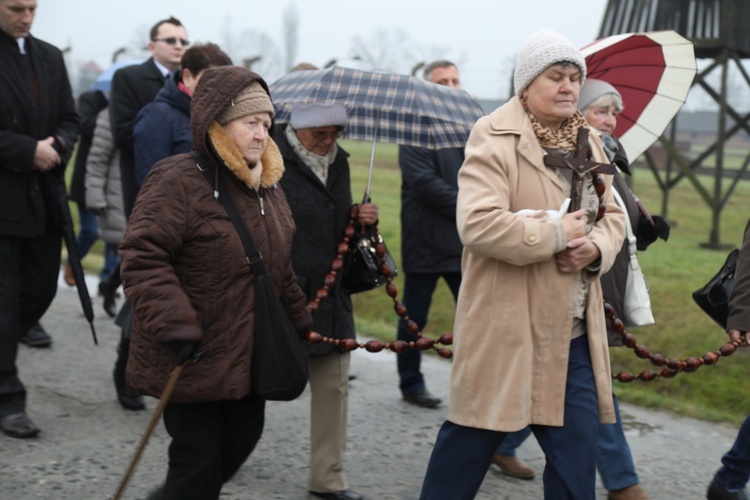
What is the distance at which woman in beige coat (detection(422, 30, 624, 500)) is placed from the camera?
3.51m

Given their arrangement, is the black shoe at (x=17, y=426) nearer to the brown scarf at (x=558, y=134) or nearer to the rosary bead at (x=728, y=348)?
the brown scarf at (x=558, y=134)

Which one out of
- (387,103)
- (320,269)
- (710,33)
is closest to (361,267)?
(320,269)

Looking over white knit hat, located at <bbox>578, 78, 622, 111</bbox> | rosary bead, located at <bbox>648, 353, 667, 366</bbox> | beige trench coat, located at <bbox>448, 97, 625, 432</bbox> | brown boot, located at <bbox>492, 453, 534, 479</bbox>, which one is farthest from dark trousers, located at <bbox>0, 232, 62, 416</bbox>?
rosary bead, located at <bbox>648, 353, 667, 366</bbox>

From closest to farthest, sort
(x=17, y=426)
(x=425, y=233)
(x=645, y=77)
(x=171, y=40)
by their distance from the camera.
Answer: (x=645, y=77) → (x=17, y=426) → (x=425, y=233) → (x=171, y=40)

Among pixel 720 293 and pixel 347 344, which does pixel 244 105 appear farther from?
pixel 720 293

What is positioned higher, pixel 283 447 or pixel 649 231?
pixel 649 231

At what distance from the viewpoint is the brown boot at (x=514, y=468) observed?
17.0 feet

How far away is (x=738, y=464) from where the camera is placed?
466 centimetres

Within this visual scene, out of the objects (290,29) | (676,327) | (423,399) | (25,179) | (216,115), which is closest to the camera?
(216,115)

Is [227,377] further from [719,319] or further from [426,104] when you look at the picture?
[719,319]

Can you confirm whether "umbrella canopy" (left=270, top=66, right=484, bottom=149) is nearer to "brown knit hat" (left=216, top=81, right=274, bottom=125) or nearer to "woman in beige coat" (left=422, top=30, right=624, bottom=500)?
"brown knit hat" (left=216, top=81, right=274, bottom=125)

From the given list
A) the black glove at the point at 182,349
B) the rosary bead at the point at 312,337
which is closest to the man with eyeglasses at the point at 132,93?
the rosary bead at the point at 312,337

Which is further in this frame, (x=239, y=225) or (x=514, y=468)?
(x=514, y=468)

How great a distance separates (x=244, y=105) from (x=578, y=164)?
120 cm
